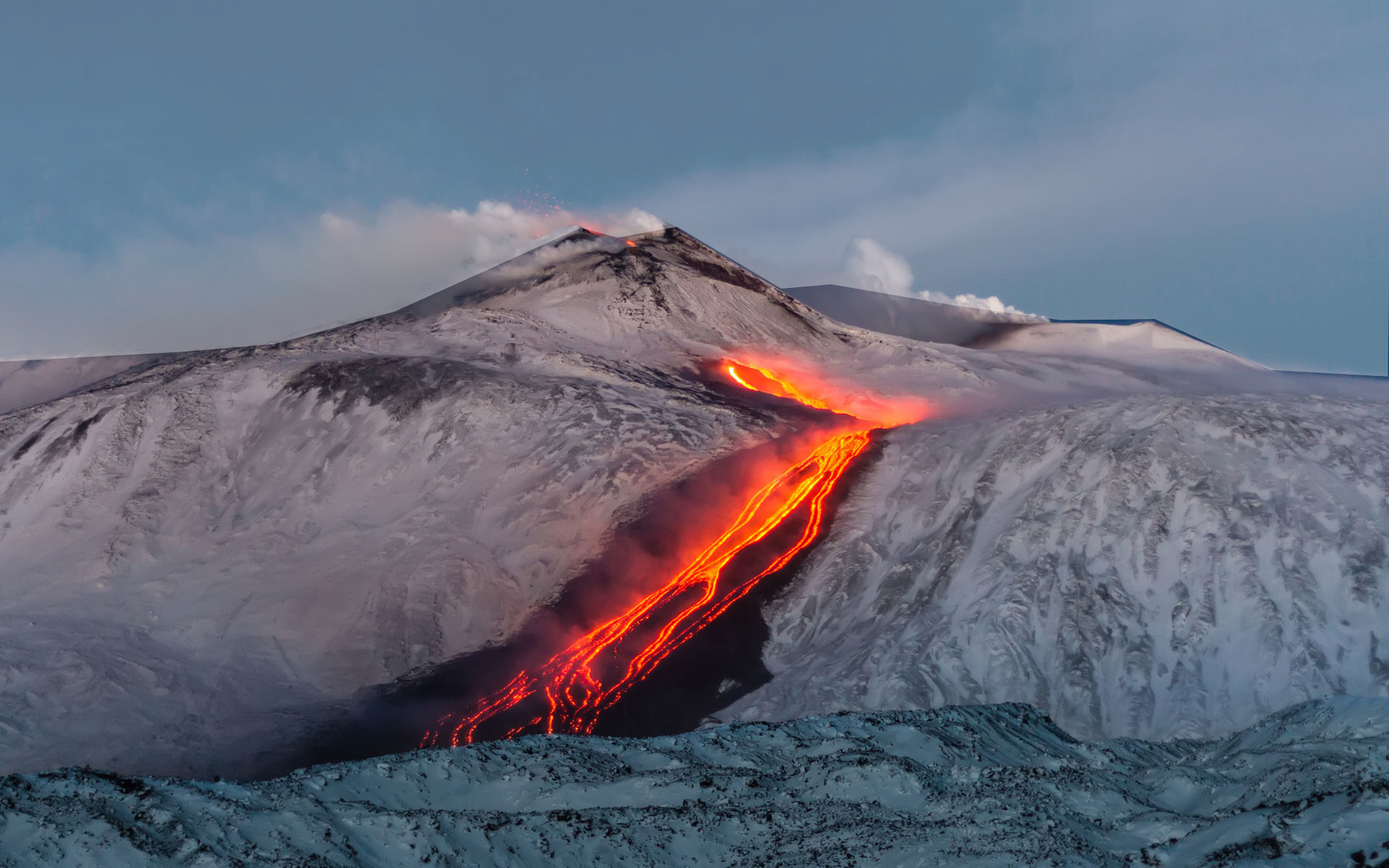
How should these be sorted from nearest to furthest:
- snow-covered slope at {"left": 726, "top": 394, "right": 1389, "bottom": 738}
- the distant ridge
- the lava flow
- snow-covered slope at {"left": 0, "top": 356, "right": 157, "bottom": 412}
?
snow-covered slope at {"left": 726, "top": 394, "right": 1389, "bottom": 738} < the lava flow < snow-covered slope at {"left": 0, "top": 356, "right": 157, "bottom": 412} < the distant ridge

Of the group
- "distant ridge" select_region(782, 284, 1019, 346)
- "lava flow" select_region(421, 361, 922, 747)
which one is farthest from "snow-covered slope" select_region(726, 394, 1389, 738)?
"distant ridge" select_region(782, 284, 1019, 346)

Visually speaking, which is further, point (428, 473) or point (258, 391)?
point (258, 391)

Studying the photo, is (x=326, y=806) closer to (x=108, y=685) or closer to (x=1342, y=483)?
(x=108, y=685)

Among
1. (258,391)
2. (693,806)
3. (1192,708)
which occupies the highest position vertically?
(258,391)

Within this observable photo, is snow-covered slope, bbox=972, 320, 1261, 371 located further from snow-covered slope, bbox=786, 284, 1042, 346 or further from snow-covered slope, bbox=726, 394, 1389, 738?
snow-covered slope, bbox=726, 394, 1389, 738

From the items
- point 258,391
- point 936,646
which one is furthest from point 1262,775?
point 258,391

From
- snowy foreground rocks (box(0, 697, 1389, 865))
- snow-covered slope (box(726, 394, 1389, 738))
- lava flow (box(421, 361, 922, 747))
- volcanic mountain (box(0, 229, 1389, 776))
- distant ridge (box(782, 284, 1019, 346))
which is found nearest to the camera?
snowy foreground rocks (box(0, 697, 1389, 865))
